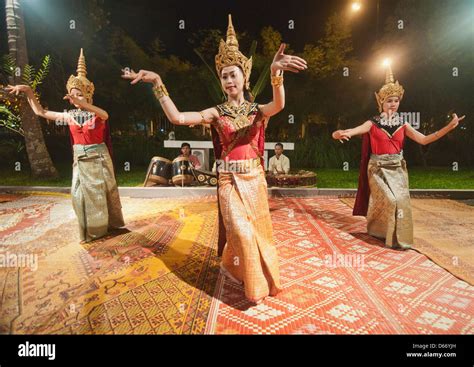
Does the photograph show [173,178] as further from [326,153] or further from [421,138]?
[326,153]

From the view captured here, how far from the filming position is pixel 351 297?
2885mm

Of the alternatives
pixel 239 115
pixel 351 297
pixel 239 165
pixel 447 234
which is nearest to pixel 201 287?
pixel 239 165

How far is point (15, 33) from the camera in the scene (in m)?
9.21

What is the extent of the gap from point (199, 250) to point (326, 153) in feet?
36.4

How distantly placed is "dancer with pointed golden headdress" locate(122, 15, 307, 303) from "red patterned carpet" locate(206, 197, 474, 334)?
0.25 meters

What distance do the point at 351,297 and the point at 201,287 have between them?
1470 mm

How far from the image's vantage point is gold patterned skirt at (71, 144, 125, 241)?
4.43 m

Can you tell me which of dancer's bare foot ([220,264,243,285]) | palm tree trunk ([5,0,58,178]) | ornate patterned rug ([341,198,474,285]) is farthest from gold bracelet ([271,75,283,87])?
palm tree trunk ([5,0,58,178])

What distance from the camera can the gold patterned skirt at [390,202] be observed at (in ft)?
13.9

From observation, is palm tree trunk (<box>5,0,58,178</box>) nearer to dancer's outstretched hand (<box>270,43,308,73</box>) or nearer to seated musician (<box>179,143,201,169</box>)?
seated musician (<box>179,143,201,169</box>)

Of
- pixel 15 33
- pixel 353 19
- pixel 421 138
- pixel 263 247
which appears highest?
A: pixel 353 19

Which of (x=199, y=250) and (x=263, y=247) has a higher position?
(x=263, y=247)

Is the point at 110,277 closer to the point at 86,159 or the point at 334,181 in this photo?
the point at 86,159
